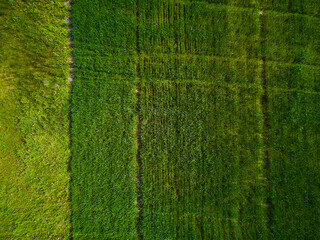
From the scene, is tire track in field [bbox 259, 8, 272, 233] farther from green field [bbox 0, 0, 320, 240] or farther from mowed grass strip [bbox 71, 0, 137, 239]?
mowed grass strip [bbox 71, 0, 137, 239]

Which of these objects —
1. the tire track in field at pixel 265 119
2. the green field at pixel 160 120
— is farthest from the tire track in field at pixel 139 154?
the tire track in field at pixel 265 119

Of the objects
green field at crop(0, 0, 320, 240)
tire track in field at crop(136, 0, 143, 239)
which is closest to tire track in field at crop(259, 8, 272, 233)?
green field at crop(0, 0, 320, 240)

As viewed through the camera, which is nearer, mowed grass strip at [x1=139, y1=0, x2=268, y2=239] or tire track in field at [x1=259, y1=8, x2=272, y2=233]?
mowed grass strip at [x1=139, y1=0, x2=268, y2=239]

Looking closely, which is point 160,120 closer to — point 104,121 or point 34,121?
point 104,121

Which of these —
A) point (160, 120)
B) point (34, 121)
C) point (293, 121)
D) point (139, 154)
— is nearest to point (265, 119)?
point (293, 121)

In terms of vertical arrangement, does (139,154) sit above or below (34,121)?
below

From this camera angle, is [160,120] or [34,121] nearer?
[34,121]
